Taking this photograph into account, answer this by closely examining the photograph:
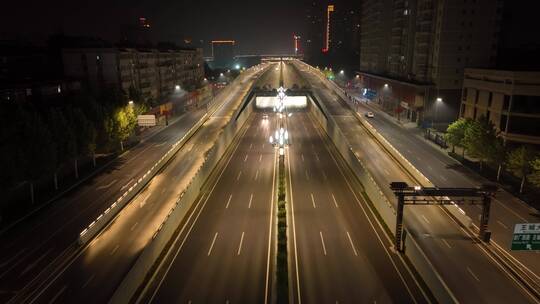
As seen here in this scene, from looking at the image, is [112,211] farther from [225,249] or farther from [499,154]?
[499,154]

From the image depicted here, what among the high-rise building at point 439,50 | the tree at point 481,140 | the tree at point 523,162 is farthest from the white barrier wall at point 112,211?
the high-rise building at point 439,50

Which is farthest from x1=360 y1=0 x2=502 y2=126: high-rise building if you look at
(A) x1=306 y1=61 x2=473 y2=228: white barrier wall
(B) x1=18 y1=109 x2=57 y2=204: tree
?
(B) x1=18 y1=109 x2=57 y2=204: tree

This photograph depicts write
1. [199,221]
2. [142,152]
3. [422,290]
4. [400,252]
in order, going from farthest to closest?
[142,152] → [199,221] → [400,252] → [422,290]

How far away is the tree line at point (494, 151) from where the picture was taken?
5028cm

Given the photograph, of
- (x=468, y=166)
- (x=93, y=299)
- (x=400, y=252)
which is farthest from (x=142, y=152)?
(x=468, y=166)

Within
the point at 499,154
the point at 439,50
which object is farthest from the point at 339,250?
the point at 439,50

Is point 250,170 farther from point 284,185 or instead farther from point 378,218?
point 378,218

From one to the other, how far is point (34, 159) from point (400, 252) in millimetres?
45509

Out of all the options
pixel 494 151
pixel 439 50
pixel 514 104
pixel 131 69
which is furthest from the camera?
pixel 131 69

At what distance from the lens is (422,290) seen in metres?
31.1

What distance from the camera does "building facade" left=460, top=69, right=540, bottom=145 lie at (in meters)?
64.0

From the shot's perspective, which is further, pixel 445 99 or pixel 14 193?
pixel 445 99

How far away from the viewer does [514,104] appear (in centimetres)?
6625

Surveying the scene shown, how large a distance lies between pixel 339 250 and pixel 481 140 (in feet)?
120
